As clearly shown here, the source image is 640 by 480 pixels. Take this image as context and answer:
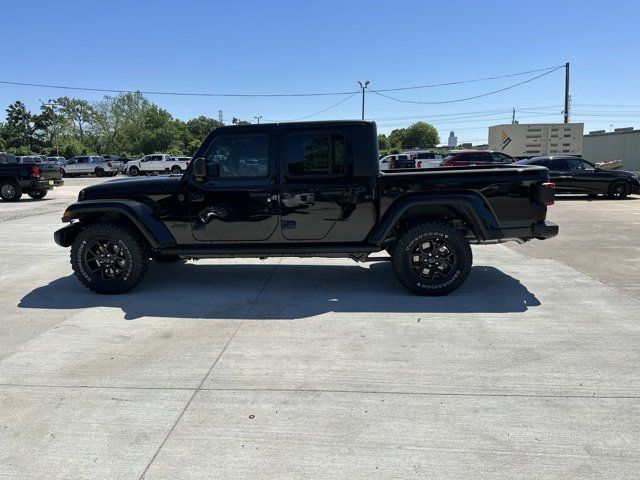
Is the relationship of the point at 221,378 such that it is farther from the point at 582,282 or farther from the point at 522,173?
the point at 582,282

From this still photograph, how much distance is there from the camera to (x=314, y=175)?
5336 mm

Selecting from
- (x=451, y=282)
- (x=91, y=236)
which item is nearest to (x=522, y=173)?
(x=451, y=282)

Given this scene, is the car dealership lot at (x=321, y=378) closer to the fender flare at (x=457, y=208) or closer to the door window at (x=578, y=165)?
the fender flare at (x=457, y=208)

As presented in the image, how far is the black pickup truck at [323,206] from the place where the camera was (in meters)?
5.25

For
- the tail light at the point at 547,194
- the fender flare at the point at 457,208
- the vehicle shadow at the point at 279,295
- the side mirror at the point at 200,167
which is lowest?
the vehicle shadow at the point at 279,295

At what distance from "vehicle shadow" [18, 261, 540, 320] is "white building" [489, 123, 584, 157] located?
2751 cm

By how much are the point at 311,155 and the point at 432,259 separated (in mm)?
1786

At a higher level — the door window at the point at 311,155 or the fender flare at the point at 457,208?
the door window at the point at 311,155

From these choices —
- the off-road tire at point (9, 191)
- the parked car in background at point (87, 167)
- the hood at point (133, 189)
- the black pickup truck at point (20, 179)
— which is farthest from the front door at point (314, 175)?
the parked car in background at point (87, 167)

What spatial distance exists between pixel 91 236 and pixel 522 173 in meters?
4.93

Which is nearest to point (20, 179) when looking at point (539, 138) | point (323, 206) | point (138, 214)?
point (138, 214)

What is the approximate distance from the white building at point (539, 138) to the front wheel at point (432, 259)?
94.7ft

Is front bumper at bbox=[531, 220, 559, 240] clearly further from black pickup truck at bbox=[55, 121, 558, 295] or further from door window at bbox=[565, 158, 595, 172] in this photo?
door window at bbox=[565, 158, 595, 172]

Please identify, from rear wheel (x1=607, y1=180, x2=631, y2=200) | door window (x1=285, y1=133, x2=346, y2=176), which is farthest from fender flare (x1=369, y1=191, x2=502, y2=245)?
rear wheel (x1=607, y1=180, x2=631, y2=200)
